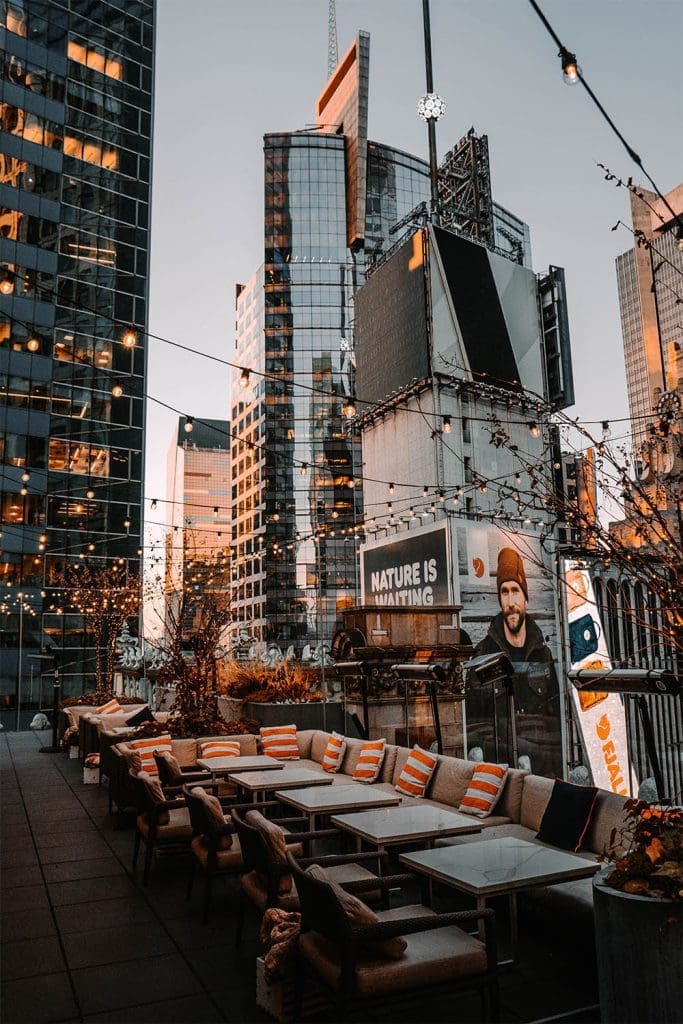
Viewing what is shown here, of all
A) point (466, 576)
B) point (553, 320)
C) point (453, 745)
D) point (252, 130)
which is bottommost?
point (453, 745)

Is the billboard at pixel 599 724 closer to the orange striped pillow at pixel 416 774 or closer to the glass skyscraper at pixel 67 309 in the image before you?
the orange striped pillow at pixel 416 774

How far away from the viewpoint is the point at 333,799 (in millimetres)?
6738

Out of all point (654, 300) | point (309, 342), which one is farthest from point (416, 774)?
point (309, 342)

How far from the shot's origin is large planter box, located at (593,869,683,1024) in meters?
3.13

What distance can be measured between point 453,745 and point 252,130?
125 metres

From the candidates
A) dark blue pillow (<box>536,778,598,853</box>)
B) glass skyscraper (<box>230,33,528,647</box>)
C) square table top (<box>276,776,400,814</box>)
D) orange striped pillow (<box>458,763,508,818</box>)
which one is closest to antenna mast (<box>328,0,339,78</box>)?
glass skyscraper (<box>230,33,528,647</box>)

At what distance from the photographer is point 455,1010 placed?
3.95 m

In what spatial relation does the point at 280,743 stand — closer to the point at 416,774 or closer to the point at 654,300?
the point at 416,774

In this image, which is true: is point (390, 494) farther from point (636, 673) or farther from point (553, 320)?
point (636, 673)

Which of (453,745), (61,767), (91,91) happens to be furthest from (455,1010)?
(91,91)

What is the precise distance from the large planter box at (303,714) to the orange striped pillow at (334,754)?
3005mm

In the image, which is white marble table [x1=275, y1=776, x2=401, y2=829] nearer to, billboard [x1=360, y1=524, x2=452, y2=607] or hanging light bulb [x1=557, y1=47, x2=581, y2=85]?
hanging light bulb [x1=557, y1=47, x2=581, y2=85]

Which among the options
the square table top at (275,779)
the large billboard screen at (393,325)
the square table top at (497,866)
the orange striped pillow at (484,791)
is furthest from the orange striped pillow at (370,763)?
the large billboard screen at (393,325)

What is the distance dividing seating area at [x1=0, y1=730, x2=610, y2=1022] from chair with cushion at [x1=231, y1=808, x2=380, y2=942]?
13mm
